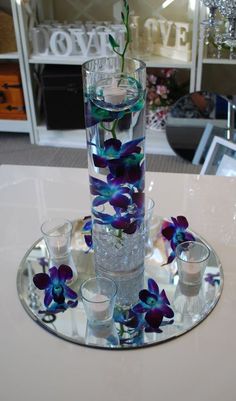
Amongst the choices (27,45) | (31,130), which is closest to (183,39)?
(27,45)

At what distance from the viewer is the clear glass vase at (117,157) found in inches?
29.3

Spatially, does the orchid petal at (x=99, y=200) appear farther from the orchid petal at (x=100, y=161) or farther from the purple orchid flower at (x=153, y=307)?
the purple orchid flower at (x=153, y=307)

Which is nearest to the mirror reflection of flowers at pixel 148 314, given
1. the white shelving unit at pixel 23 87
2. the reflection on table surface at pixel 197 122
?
the reflection on table surface at pixel 197 122

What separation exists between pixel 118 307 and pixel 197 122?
156cm

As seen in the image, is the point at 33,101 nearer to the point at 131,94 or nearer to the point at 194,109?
the point at 194,109

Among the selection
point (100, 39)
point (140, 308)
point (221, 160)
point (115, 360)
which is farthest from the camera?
point (100, 39)

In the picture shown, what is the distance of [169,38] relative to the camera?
2.26 metres

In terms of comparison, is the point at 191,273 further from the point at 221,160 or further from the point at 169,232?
the point at 221,160

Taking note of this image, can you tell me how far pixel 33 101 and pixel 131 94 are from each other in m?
1.70

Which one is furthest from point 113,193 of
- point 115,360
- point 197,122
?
point 197,122

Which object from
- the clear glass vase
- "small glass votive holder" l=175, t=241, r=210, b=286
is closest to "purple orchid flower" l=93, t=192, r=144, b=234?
the clear glass vase

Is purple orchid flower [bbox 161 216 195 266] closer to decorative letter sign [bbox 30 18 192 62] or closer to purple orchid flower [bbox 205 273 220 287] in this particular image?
purple orchid flower [bbox 205 273 220 287]

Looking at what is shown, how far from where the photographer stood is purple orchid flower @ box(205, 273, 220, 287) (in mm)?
855

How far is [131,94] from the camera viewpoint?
0.75 metres
